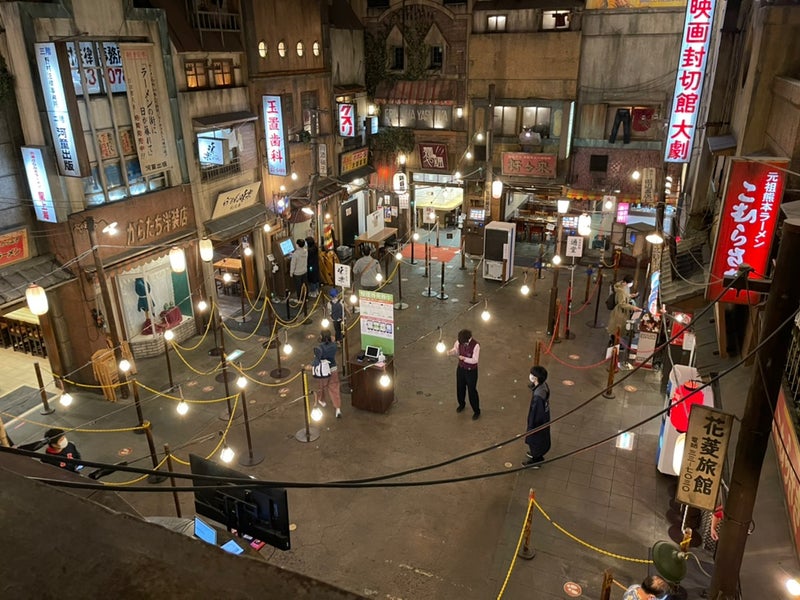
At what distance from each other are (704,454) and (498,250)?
15537 mm

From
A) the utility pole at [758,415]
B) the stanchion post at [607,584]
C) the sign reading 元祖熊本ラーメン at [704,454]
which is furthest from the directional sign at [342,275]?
the utility pole at [758,415]

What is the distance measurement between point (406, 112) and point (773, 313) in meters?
23.0

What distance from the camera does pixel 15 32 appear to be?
1214cm

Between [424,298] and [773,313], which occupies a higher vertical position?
[773,313]

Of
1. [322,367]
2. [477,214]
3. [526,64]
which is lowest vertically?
[322,367]

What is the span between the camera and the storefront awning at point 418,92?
992 inches

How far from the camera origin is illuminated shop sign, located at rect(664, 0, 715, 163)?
16031 mm

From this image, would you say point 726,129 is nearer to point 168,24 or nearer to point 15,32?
point 168,24

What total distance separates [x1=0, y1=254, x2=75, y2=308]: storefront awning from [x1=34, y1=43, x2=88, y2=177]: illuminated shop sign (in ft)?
7.48

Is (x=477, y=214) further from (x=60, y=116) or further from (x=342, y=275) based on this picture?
(x=60, y=116)

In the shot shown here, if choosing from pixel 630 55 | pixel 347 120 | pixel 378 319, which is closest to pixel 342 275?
pixel 378 319

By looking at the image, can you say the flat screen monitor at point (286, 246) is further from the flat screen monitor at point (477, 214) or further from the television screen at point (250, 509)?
the television screen at point (250, 509)

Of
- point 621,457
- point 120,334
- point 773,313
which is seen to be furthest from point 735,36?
point 120,334

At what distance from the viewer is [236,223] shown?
1908cm
